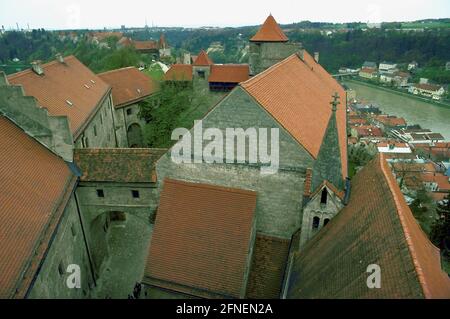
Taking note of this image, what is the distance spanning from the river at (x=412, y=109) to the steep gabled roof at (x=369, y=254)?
260ft

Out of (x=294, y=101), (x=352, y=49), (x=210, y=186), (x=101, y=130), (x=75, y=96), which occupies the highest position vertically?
(x=294, y=101)

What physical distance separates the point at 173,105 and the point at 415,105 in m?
93.7

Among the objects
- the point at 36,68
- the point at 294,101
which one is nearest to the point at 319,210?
the point at 294,101

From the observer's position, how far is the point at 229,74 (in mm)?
42719

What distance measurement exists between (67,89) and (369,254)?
25661 mm

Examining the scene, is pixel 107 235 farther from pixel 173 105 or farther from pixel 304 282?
pixel 304 282

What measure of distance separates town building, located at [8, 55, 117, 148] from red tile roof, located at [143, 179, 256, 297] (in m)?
8.52

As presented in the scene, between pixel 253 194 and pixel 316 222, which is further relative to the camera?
pixel 253 194

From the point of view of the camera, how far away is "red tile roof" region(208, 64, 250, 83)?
42281mm

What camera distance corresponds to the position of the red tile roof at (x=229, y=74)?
1665 inches

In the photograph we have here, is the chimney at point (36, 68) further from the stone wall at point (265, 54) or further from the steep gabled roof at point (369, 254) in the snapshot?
the steep gabled roof at point (369, 254)

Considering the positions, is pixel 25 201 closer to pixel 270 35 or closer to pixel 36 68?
pixel 36 68

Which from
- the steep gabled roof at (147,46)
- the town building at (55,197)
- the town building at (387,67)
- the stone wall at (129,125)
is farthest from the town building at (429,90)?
the town building at (55,197)

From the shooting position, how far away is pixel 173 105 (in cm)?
3491
